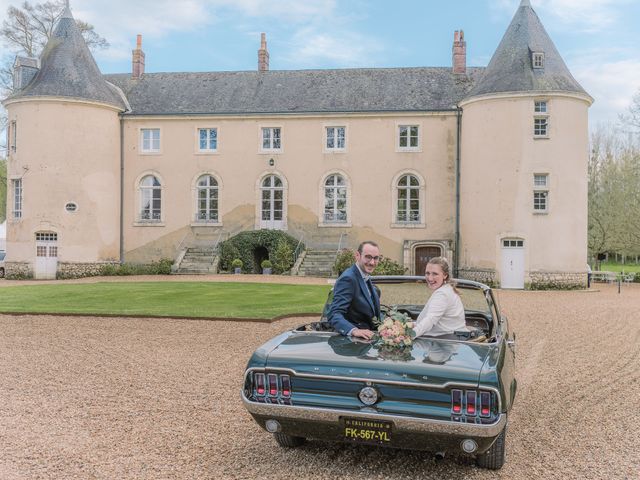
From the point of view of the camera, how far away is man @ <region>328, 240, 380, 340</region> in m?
5.34

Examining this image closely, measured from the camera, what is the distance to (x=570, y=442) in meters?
5.34

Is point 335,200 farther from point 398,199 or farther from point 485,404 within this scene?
point 485,404

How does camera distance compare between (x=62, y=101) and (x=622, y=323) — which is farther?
(x=62, y=101)

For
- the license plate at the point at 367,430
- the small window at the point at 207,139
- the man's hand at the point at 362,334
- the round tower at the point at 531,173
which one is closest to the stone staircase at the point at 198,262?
the small window at the point at 207,139

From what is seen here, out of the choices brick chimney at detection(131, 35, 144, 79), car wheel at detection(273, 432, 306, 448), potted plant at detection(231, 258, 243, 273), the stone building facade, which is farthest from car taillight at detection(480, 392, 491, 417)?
brick chimney at detection(131, 35, 144, 79)

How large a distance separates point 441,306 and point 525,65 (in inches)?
889

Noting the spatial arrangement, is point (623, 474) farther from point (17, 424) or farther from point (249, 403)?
point (17, 424)

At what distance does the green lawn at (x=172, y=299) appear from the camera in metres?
13.8

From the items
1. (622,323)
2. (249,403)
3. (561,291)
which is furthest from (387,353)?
(561,291)

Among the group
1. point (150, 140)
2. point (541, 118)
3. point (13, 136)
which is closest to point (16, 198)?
point (13, 136)

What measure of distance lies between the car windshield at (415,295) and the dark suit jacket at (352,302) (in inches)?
30.9

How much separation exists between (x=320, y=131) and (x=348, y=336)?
24.1 meters

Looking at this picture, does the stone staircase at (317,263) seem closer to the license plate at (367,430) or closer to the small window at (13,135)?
the small window at (13,135)

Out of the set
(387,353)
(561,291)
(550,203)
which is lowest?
(561,291)
